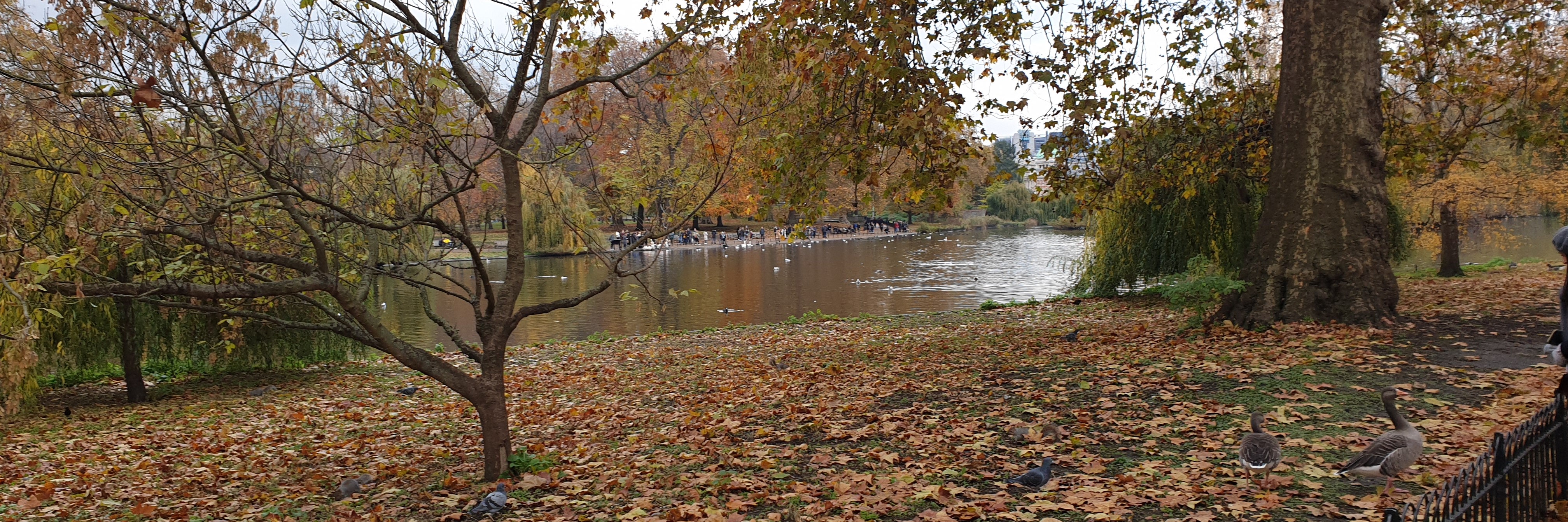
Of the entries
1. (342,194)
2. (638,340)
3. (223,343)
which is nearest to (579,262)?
(638,340)

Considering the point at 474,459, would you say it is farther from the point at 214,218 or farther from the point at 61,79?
the point at 61,79

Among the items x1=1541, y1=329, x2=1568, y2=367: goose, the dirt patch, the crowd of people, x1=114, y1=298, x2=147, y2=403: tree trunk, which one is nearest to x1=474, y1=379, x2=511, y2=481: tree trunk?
x1=1541, y1=329, x2=1568, y2=367: goose

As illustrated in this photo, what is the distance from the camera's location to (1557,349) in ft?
12.1

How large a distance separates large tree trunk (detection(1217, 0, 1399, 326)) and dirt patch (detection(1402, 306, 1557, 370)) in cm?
52

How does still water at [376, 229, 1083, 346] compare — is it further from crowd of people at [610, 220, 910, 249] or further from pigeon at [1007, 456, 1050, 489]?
crowd of people at [610, 220, 910, 249]

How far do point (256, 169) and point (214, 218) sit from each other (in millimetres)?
402

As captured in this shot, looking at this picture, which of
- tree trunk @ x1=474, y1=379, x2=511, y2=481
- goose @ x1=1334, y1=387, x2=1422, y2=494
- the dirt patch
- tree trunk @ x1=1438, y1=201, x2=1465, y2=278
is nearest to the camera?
goose @ x1=1334, y1=387, x2=1422, y2=494

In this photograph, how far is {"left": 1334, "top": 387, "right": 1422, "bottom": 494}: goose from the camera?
13.3 ft

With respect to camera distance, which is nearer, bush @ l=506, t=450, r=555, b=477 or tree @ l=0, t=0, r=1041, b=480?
tree @ l=0, t=0, r=1041, b=480

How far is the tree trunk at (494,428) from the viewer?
6008 millimetres

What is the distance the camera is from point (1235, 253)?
50.0ft

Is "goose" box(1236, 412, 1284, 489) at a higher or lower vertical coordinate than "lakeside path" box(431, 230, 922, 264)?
lower

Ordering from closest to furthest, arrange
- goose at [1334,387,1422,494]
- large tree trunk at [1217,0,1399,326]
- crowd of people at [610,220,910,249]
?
goose at [1334,387,1422,494]
large tree trunk at [1217,0,1399,326]
crowd of people at [610,220,910,249]

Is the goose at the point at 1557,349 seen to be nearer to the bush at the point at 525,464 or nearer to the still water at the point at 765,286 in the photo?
the still water at the point at 765,286
